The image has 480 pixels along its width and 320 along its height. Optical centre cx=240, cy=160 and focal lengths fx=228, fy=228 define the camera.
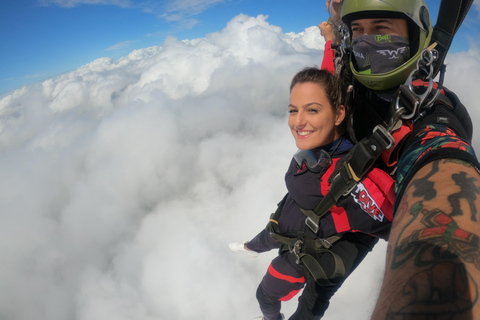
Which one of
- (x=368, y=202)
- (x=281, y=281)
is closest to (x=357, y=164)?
(x=368, y=202)

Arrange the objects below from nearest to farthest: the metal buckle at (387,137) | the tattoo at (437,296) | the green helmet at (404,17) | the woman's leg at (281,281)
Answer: the tattoo at (437,296), the metal buckle at (387,137), the green helmet at (404,17), the woman's leg at (281,281)

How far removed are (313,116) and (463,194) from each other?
1.02 metres

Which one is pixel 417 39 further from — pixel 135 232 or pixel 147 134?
pixel 147 134

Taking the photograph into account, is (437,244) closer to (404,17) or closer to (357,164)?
(357,164)

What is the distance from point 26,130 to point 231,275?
Result: 210m

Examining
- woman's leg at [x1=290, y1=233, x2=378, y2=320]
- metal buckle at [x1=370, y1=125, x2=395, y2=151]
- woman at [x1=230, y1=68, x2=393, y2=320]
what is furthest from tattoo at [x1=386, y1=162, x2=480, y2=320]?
woman's leg at [x1=290, y1=233, x2=378, y2=320]

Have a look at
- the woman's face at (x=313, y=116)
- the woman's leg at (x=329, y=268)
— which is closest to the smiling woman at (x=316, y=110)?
the woman's face at (x=313, y=116)

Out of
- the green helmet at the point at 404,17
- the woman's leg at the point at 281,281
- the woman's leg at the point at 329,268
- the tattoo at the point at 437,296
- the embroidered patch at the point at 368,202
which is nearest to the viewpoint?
the tattoo at the point at 437,296

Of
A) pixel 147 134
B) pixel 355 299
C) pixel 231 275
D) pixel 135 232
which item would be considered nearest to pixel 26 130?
pixel 147 134

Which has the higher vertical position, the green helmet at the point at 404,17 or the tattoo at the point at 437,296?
the green helmet at the point at 404,17

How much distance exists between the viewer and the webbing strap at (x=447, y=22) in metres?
1.17

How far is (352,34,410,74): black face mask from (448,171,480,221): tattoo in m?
0.80

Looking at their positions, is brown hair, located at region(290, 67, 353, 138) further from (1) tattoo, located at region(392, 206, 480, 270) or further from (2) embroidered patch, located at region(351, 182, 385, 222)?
(1) tattoo, located at region(392, 206, 480, 270)

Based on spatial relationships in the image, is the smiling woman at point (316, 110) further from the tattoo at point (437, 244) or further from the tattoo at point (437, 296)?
the tattoo at point (437, 296)
